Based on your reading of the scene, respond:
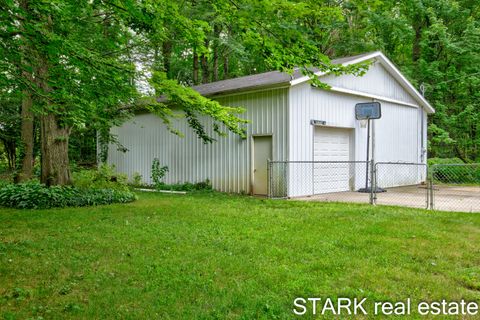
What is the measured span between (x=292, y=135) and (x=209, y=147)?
123 inches

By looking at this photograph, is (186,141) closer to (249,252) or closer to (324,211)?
(324,211)

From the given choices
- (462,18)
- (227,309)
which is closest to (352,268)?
(227,309)

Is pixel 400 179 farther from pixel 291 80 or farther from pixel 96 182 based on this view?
pixel 96 182

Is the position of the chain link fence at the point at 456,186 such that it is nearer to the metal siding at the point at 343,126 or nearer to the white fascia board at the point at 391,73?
the metal siding at the point at 343,126

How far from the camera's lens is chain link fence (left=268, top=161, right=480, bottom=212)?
8.49 m

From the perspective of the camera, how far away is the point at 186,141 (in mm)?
12594

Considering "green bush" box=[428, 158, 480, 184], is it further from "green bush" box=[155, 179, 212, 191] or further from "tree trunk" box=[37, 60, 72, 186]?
"tree trunk" box=[37, 60, 72, 186]

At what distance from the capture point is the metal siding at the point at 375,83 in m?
11.3

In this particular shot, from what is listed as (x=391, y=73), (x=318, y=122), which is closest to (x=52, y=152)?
(x=318, y=122)

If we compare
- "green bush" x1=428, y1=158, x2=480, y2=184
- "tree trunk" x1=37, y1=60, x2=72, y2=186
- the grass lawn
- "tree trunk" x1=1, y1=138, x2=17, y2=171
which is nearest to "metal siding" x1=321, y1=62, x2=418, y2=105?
"green bush" x1=428, y1=158, x2=480, y2=184

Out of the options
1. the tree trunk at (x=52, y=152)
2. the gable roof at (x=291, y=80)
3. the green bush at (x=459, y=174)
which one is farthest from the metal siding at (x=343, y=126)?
the tree trunk at (x=52, y=152)

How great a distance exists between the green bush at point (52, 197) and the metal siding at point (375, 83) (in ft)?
22.4

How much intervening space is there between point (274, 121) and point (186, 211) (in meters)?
3.98

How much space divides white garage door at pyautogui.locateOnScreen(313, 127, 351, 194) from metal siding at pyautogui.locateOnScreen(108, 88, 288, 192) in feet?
5.03
